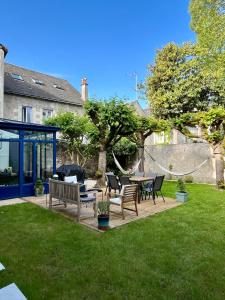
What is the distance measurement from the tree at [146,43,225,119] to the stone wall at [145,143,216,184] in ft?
18.0

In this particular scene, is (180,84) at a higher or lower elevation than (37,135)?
higher

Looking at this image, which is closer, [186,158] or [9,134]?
[9,134]

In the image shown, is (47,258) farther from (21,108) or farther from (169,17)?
(169,17)

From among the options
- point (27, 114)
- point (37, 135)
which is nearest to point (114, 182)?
point (37, 135)

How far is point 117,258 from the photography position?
3676 mm

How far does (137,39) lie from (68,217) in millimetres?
15656

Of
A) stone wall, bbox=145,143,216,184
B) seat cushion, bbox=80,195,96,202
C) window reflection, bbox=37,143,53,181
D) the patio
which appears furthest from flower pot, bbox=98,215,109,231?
stone wall, bbox=145,143,216,184

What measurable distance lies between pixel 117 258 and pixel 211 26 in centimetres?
1438

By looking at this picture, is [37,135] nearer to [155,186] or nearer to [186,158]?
[155,186]

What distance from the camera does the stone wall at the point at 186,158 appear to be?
12086mm

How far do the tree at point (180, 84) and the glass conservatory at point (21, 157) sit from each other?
11828 millimetres

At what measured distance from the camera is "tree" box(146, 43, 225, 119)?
17.0m

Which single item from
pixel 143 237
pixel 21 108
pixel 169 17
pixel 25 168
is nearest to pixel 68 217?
pixel 143 237

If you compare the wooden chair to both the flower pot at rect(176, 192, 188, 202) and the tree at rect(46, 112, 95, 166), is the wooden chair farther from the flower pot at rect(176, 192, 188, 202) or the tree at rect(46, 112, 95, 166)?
the tree at rect(46, 112, 95, 166)
